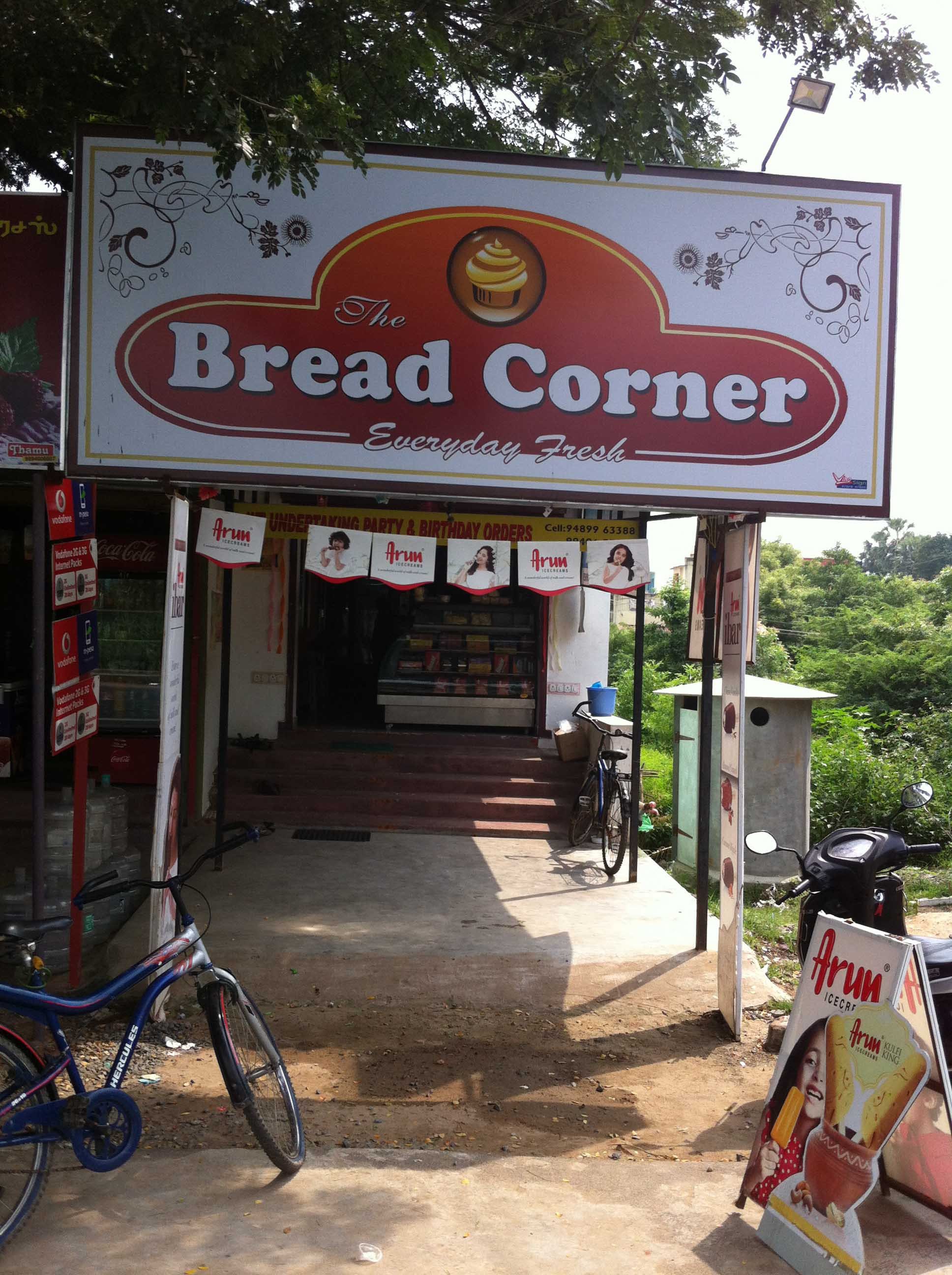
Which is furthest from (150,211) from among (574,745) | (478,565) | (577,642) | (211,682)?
(577,642)

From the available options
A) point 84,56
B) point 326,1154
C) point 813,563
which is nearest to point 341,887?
point 326,1154

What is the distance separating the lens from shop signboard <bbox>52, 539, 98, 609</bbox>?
5.72 m

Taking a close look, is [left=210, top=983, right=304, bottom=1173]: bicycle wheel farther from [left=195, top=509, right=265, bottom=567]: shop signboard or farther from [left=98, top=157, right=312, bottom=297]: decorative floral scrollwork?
[left=98, top=157, right=312, bottom=297]: decorative floral scrollwork

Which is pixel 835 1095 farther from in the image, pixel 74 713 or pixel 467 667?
pixel 467 667

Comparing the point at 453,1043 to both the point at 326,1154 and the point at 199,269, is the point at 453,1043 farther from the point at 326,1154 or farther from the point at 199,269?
the point at 199,269

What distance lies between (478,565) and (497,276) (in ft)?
6.05

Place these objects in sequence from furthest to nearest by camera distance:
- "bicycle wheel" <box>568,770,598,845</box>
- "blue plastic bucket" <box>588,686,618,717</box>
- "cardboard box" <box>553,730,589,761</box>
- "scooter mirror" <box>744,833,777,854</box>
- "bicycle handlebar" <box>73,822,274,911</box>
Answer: "blue plastic bucket" <box>588,686,618,717</box>, "cardboard box" <box>553,730,589,761</box>, "bicycle wheel" <box>568,770,598,845</box>, "scooter mirror" <box>744,833,777,854</box>, "bicycle handlebar" <box>73,822,274,911</box>

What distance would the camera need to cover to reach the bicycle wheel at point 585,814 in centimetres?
996

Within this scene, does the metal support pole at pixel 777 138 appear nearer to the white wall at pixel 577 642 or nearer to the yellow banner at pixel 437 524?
the yellow banner at pixel 437 524

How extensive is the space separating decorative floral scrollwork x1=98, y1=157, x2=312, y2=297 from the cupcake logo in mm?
1097

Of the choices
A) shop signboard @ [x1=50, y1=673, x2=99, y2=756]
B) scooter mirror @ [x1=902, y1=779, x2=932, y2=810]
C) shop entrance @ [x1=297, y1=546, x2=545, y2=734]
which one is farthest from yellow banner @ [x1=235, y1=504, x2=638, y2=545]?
shop entrance @ [x1=297, y1=546, x2=545, y2=734]

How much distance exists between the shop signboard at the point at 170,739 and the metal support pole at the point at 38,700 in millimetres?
610

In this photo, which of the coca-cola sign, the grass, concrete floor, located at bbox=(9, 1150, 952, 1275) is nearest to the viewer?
concrete floor, located at bbox=(9, 1150, 952, 1275)

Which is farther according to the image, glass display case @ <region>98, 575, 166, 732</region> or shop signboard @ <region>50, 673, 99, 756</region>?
glass display case @ <region>98, 575, 166, 732</region>
